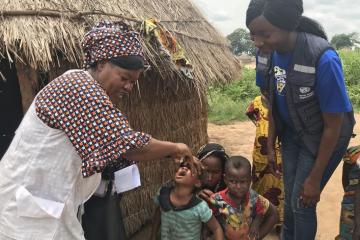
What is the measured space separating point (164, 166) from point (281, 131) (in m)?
1.93

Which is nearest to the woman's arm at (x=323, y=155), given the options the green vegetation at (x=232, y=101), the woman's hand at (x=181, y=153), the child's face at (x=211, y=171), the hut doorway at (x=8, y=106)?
the woman's hand at (x=181, y=153)

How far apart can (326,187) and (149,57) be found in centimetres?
346

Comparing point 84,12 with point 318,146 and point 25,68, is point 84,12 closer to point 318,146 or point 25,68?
point 25,68

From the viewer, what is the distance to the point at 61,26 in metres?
2.99

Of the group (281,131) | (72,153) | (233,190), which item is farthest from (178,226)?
(72,153)

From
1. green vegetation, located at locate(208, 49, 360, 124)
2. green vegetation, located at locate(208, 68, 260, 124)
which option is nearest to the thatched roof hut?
green vegetation, located at locate(208, 68, 260, 124)

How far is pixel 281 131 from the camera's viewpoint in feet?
8.79

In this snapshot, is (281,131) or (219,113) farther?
(219,113)

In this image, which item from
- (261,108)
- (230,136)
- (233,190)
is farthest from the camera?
(230,136)

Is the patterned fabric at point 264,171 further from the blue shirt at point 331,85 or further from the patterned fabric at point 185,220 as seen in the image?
the blue shirt at point 331,85

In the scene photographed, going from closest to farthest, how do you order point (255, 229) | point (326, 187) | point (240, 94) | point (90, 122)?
1. point (90, 122)
2. point (255, 229)
3. point (326, 187)
4. point (240, 94)

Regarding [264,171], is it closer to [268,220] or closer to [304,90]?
[268,220]

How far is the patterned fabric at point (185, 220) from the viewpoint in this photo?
2.77 metres

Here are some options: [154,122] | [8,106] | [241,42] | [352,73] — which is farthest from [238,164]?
[241,42]
